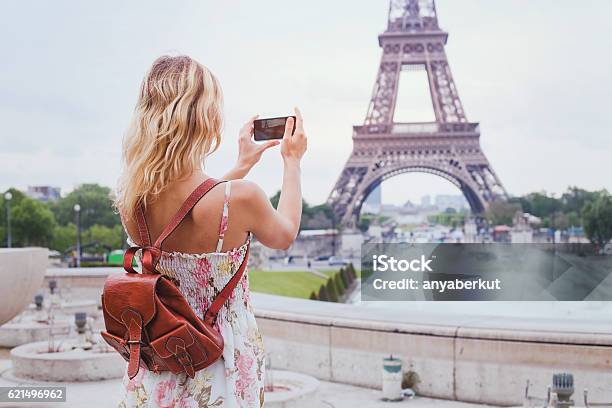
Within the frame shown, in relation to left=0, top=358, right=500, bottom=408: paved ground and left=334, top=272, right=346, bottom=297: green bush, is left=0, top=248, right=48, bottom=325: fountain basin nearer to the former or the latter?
left=0, top=358, right=500, bottom=408: paved ground

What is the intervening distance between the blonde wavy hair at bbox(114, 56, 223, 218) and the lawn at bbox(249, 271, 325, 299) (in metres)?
20.9

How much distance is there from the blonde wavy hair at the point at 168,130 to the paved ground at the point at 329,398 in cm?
448

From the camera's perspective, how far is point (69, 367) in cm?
809

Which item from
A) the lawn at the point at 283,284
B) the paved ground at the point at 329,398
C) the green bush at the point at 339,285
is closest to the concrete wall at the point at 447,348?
the paved ground at the point at 329,398

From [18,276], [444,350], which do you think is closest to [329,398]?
[444,350]

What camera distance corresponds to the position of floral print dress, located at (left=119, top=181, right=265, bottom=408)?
2.54 meters

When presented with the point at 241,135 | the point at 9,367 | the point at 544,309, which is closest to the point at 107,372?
the point at 9,367

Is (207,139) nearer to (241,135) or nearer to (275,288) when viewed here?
(241,135)

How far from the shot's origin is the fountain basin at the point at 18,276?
820 cm

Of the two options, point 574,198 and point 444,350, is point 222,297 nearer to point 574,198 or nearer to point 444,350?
point 444,350

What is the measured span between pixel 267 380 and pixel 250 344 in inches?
167

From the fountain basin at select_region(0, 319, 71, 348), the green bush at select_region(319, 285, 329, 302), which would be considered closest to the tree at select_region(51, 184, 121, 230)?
the green bush at select_region(319, 285, 329, 302)

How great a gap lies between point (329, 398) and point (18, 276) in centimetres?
328

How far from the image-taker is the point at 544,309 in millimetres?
21391
